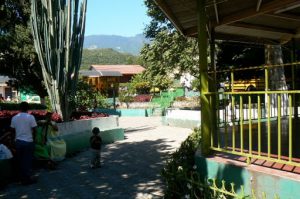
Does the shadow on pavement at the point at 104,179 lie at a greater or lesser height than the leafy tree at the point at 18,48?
lesser

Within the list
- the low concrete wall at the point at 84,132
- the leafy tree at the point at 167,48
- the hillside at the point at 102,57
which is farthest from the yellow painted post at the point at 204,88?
the hillside at the point at 102,57

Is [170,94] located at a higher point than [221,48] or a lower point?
lower

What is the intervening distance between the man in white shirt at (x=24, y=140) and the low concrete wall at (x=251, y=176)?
3542 mm

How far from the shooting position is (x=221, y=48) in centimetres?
2264

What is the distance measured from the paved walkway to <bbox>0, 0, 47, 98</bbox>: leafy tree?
1229cm

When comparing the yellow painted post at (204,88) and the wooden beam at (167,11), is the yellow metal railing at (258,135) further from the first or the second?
the wooden beam at (167,11)

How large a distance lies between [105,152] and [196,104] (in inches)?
722

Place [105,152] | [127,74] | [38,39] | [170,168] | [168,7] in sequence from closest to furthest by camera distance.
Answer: [170,168]
[168,7]
[105,152]
[38,39]
[127,74]

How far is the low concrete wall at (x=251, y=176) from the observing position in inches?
160

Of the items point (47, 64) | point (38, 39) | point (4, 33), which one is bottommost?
point (47, 64)

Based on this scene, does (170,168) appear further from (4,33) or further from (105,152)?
(4,33)

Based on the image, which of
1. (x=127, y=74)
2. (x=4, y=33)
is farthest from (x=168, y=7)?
(x=127, y=74)

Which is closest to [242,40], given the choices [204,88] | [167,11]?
[167,11]

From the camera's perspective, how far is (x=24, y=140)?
24.3 feet
